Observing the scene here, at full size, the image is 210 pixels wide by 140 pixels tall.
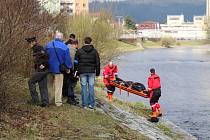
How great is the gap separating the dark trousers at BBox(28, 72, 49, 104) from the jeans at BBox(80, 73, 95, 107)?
4.83 ft

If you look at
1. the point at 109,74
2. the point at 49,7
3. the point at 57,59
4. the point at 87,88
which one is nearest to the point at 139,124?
the point at 87,88

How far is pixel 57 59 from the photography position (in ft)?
42.5

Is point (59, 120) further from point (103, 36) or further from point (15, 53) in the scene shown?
point (103, 36)

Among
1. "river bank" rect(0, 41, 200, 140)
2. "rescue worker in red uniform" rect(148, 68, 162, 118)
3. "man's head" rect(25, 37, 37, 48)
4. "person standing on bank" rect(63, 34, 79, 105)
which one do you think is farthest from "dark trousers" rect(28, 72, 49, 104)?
"rescue worker in red uniform" rect(148, 68, 162, 118)

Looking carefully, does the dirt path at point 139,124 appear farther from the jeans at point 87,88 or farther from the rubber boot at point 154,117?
the jeans at point 87,88

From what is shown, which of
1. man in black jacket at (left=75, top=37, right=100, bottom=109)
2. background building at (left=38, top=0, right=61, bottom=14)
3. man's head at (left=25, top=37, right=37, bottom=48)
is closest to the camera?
man's head at (left=25, top=37, right=37, bottom=48)

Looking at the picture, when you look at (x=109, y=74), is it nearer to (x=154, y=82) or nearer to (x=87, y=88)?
(x=154, y=82)

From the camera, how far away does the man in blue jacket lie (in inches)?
507

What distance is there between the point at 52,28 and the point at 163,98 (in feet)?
46.2

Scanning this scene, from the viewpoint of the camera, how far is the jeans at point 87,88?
13.9 m

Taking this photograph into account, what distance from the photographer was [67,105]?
13.6 m

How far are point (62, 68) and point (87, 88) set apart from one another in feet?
4.78

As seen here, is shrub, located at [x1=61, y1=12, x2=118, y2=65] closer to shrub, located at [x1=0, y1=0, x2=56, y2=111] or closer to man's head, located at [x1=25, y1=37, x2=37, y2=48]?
man's head, located at [x1=25, y1=37, x2=37, y2=48]

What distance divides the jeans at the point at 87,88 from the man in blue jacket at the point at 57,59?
80cm
